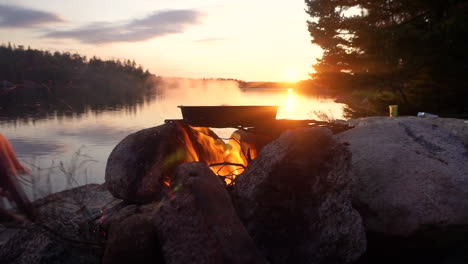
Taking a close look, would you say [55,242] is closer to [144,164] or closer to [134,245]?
[134,245]

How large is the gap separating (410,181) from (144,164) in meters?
3.38

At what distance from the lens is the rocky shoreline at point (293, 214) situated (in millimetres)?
3279

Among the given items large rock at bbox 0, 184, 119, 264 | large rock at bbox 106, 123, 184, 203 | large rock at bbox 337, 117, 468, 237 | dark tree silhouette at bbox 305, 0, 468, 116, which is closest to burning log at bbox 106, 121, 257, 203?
large rock at bbox 106, 123, 184, 203

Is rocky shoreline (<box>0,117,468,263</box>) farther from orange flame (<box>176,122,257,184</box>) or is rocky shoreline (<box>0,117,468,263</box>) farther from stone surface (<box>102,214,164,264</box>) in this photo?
orange flame (<box>176,122,257,184</box>)

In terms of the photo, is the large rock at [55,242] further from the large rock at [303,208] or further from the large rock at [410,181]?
the large rock at [410,181]

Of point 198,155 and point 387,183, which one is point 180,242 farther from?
point 387,183

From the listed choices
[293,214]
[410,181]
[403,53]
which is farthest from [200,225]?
[403,53]

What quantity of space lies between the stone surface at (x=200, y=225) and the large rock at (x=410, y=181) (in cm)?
188

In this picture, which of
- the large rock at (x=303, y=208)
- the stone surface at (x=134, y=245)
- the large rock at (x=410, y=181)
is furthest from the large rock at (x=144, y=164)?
the large rock at (x=410, y=181)

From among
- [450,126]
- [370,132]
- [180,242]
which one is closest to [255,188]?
[180,242]

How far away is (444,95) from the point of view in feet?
43.2

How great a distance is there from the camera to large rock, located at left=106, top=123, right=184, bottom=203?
4723mm

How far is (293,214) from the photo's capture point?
3.60 meters

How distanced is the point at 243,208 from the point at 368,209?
5.48 ft
